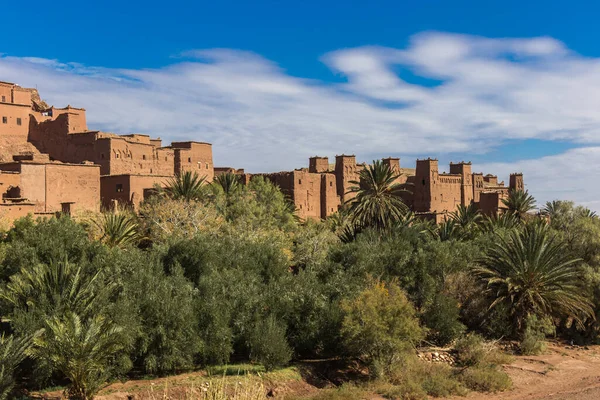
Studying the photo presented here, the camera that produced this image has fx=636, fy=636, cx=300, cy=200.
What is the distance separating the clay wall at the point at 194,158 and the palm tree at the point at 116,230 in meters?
14.0

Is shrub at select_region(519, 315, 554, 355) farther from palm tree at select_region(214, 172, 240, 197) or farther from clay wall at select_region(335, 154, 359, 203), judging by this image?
clay wall at select_region(335, 154, 359, 203)

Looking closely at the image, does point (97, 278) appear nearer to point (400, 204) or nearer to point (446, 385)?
point (446, 385)

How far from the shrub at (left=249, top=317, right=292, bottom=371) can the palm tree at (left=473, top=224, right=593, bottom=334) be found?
7.46m

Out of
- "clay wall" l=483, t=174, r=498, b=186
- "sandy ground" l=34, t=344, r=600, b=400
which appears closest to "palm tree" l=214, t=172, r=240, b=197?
"sandy ground" l=34, t=344, r=600, b=400

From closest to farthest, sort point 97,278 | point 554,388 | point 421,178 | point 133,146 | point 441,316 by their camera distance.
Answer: point 97,278 < point 554,388 < point 441,316 < point 133,146 < point 421,178

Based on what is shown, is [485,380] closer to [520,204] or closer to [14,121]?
[520,204]

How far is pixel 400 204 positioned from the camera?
99.0ft

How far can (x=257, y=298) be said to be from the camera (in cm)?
1942

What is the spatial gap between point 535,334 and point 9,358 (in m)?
16.6

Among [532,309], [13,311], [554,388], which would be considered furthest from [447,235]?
[13,311]

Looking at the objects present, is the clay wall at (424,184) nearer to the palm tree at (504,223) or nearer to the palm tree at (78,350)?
the palm tree at (504,223)

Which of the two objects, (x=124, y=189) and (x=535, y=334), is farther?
(x=124, y=189)

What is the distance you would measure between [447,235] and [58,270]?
1974cm

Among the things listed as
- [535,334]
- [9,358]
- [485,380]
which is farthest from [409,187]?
[9,358]
